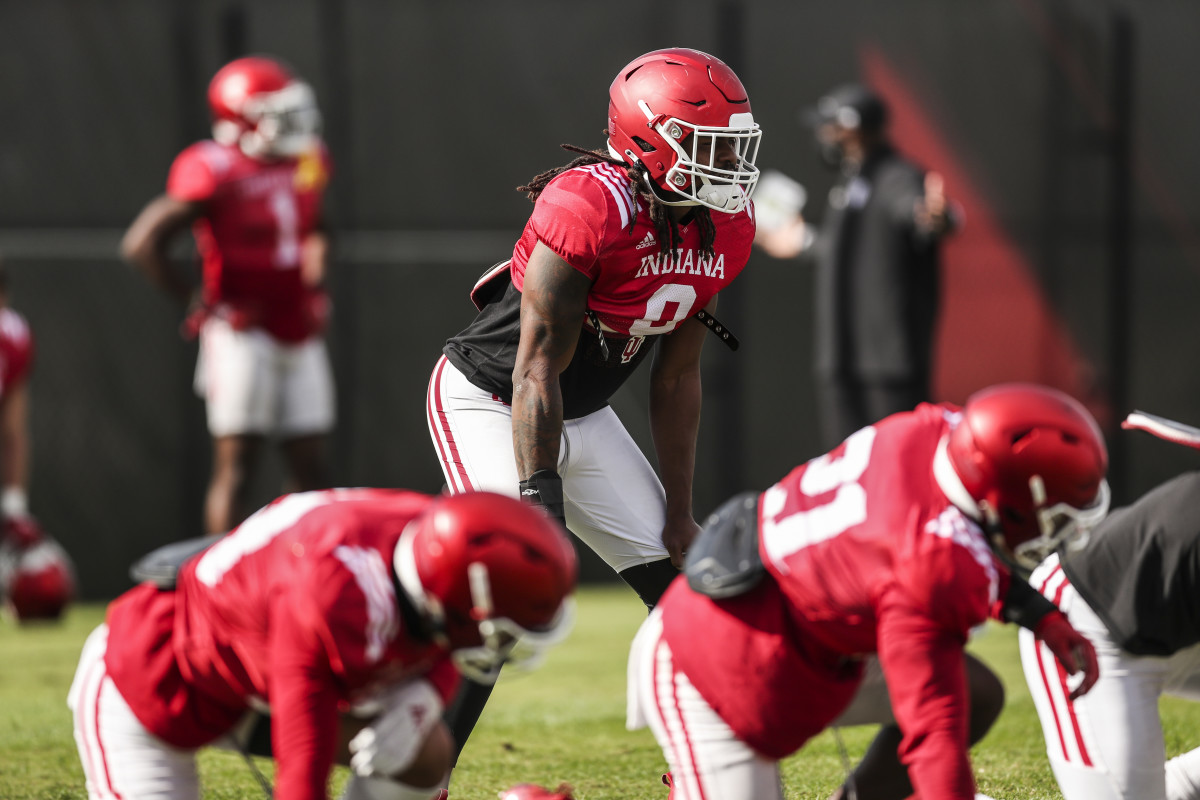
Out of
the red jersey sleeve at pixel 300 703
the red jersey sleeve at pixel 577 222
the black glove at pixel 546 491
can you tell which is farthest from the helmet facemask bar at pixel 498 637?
the red jersey sleeve at pixel 577 222

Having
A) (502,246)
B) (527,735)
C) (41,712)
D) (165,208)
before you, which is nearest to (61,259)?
(165,208)

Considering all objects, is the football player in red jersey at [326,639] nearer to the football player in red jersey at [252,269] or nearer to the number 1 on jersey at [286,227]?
the football player in red jersey at [252,269]

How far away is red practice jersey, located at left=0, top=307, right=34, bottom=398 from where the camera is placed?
692cm

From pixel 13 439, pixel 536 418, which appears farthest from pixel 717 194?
pixel 13 439

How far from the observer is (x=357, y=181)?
8.42 meters

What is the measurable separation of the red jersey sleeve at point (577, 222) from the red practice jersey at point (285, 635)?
81 centimetres

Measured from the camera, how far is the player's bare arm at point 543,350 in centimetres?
334

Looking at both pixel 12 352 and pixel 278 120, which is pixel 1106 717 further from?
pixel 12 352

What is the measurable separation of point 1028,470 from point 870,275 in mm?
5275

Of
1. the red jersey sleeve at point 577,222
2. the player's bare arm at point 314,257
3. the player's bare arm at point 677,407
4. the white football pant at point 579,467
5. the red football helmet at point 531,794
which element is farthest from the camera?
the player's bare arm at point 314,257

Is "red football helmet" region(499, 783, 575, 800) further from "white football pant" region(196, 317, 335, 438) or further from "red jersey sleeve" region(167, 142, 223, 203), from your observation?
"red jersey sleeve" region(167, 142, 223, 203)

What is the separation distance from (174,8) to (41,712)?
4.48m

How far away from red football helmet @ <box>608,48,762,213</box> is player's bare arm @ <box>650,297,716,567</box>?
37cm

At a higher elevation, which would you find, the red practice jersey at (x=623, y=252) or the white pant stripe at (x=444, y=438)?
the red practice jersey at (x=623, y=252)
